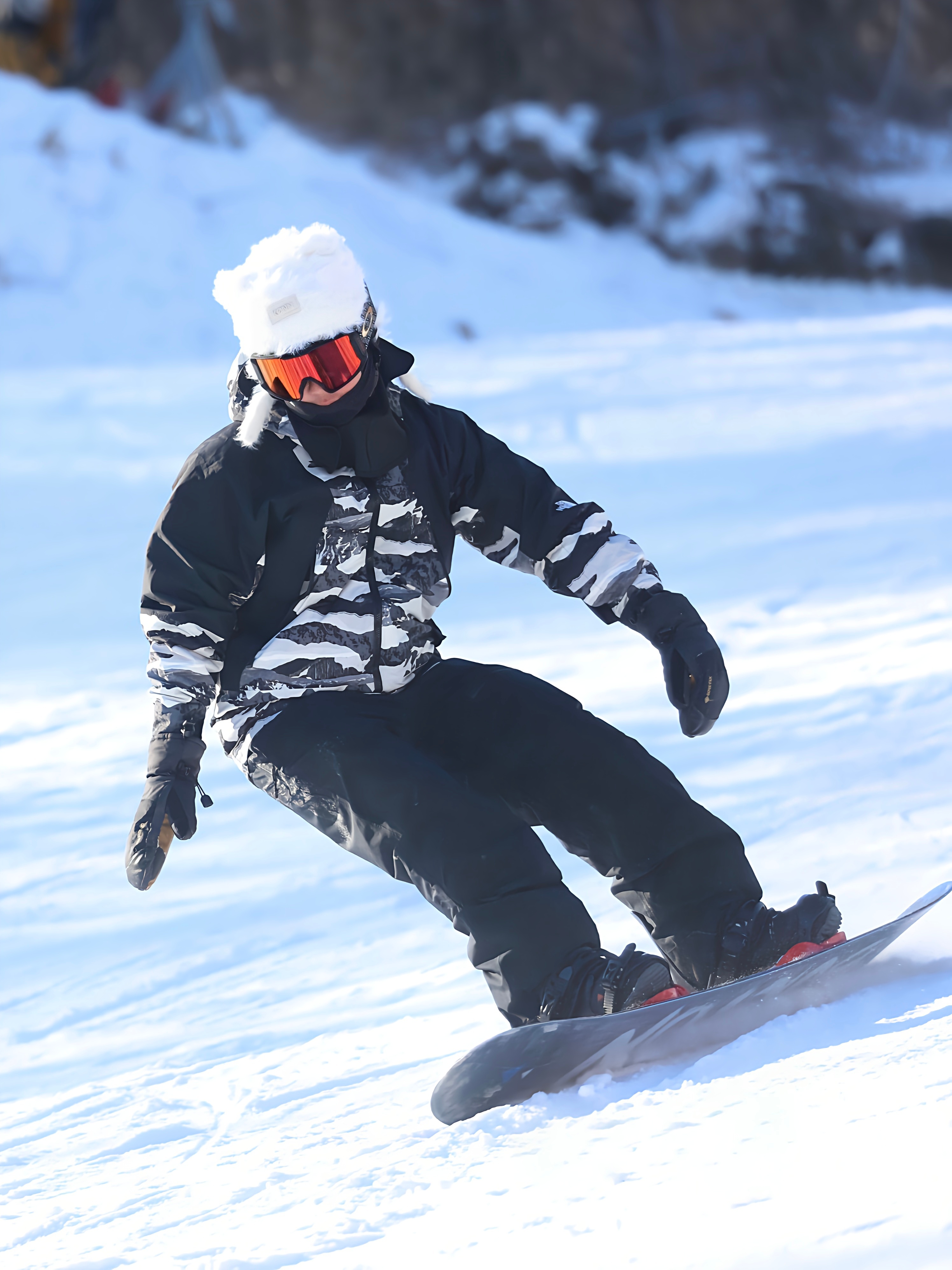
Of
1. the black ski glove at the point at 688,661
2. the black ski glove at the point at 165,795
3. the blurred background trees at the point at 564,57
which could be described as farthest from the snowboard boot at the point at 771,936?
the blurred background trees at the point at 564,57

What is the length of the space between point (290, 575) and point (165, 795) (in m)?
0.43

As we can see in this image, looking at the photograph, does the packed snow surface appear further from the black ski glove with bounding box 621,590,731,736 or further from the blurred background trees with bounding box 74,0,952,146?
the blurred background trees with bounding box 74,0,952,146

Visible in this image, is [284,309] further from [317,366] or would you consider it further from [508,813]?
[508,813]

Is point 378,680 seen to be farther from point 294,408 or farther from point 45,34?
point 45,34

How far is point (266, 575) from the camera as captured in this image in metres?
2.29

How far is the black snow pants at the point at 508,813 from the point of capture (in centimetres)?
200

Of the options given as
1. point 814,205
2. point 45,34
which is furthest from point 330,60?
point 814,205

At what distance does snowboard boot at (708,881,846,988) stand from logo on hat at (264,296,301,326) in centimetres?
121

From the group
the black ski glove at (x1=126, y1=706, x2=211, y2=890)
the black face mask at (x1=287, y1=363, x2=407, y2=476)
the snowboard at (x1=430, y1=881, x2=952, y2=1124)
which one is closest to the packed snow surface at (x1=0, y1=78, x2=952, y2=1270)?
the snowboard at (x1=430, y1=881, x2=952, y2=1124)

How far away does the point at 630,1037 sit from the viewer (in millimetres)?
1889

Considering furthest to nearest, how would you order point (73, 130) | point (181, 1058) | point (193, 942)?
point (73, 130) → point (193, 942) → point (181, 1058)

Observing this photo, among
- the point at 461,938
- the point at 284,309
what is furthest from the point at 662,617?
the point at 461,938

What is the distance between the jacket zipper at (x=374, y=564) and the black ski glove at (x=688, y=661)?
46 centimetres

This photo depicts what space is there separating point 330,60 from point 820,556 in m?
15.0
